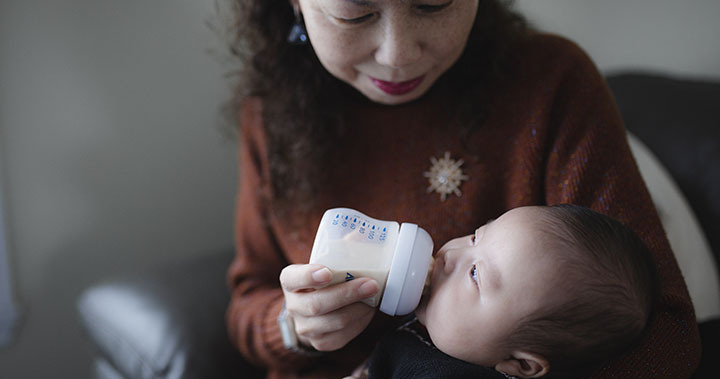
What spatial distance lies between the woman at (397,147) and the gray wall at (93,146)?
2.02ft

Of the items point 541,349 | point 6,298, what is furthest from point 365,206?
point 6,298

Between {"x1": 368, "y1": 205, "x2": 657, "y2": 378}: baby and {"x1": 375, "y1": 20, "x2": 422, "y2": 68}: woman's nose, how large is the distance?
275 millimetres

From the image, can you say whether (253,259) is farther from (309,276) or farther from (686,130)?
(686,130)

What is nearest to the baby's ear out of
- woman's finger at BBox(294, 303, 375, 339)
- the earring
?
woman's finger at BBox(294, 303, 375, 339)

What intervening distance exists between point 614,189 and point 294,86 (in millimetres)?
643

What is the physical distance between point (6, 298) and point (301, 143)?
1.08m

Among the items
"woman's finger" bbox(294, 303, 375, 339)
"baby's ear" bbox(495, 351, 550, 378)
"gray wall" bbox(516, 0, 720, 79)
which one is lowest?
"baby's ear" bbox(495, 351, 550, 378)

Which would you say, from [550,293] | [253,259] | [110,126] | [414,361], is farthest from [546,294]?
[110,126]

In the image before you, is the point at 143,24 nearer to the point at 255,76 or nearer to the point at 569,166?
the point at 255,76

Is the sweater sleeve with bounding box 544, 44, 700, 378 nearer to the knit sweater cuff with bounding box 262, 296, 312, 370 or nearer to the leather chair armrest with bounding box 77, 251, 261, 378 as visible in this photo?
the knit sweater cuff with bounding box 262, 296, 312, 370

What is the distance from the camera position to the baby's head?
73 centimetres

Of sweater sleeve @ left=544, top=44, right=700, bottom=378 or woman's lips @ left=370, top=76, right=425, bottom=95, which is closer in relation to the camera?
sweater sleeve @ left=544, top=44, right=700, bottom=378

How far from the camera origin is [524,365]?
0.81 meters

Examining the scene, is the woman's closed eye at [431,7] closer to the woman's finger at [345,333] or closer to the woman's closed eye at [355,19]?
the woman's closed eye at [355,19]
